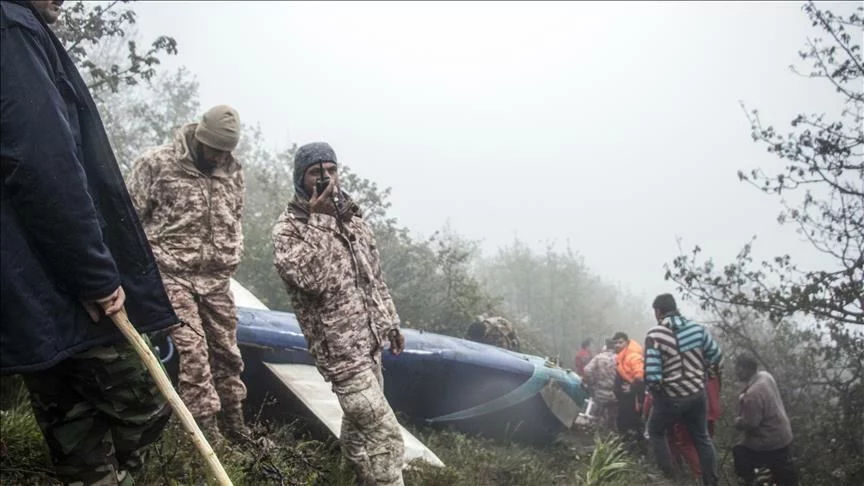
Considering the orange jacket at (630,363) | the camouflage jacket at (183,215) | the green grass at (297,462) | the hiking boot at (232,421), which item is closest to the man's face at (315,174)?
the camouflage jacket at (183,215)

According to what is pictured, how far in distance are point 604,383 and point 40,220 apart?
9.88 meters

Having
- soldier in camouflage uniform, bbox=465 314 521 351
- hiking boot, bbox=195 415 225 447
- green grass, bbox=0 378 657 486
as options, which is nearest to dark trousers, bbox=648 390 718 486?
green grass, bbox=0 378 657 486

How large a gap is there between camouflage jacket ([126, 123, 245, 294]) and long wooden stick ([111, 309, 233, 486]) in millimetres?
2051

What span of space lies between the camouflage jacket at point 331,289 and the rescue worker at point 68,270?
53.1 inches

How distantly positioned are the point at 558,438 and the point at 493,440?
1.13 m

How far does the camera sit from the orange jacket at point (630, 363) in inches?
350

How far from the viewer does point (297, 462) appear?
11.1ft

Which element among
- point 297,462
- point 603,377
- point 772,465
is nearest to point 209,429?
point 297,462

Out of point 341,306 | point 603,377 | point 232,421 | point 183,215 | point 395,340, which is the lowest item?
point 232,421

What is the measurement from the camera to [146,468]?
10.5 feet

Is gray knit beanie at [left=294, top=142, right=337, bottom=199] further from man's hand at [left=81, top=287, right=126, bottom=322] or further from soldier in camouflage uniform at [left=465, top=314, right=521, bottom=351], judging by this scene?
soldier in camouflage uniform at [left=465, top=314, right=521, bottom=351]

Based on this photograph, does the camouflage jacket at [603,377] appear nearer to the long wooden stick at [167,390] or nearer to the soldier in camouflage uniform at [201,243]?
the soldier in camouflage uniform at [201,243]

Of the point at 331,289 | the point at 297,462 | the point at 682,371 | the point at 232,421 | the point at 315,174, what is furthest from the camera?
the point at 682,371

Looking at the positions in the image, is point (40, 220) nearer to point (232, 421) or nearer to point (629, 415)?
point (232, 421)
